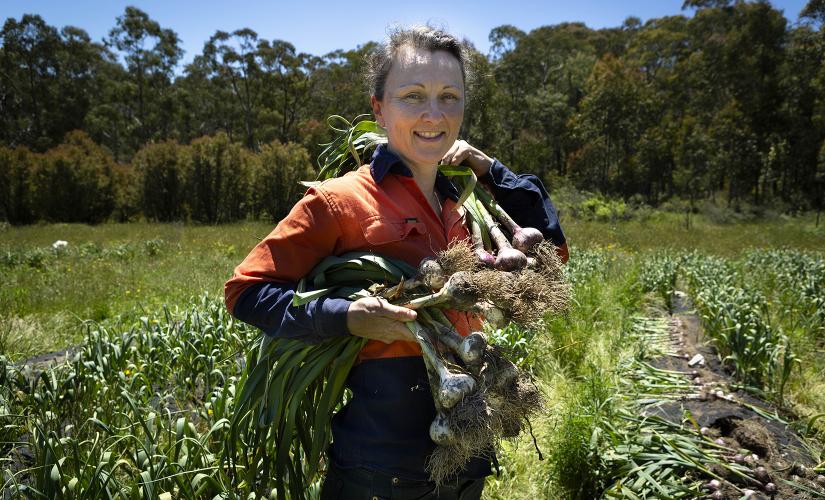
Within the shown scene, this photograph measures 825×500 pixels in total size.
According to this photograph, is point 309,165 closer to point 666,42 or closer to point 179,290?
point 179,290

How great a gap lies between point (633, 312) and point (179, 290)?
5517 mm

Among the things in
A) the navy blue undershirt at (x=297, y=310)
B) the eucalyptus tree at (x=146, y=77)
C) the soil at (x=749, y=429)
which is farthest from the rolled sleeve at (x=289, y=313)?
the eucalyptus tree at (x=146, y=77)

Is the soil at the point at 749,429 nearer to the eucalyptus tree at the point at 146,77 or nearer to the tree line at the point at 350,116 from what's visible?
the tree line at the point at 350,116

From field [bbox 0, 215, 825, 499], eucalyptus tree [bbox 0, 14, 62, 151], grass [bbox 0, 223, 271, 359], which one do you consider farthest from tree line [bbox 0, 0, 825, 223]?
field [bbox 0, 215, 825, 499]

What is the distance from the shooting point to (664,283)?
625cm

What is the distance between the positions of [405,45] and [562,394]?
2797mm

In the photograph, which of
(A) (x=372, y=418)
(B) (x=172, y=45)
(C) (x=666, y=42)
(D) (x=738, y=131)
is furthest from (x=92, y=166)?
(C) (x=666, y=42)

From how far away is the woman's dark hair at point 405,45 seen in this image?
4.41ft

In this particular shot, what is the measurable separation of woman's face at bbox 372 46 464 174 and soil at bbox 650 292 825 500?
216 centimetres

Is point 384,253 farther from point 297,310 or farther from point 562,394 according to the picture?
point 562,394

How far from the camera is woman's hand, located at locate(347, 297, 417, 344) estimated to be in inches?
45.6

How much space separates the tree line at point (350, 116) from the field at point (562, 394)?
16.9 m

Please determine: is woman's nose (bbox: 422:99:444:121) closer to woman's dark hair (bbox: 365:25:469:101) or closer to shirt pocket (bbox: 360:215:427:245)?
woman's dark hair (bbox: 365:25:469:101)

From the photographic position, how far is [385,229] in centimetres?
133
